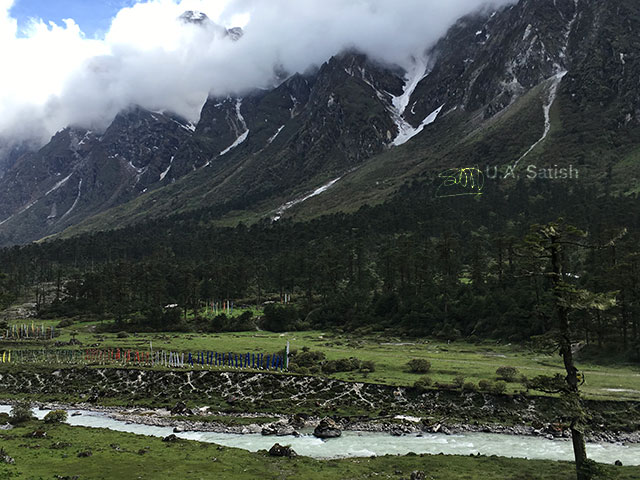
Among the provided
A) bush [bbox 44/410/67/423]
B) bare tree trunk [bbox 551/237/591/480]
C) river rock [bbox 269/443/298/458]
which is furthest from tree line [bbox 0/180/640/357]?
bush [bbox 44/410/67/423]

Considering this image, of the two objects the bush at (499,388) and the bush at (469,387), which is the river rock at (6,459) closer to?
the bush at (469,387)

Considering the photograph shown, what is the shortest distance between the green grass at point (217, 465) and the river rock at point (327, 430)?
8.74 m

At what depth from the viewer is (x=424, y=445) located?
50812 millimetres

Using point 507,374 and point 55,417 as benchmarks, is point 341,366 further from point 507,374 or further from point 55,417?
point 55,417

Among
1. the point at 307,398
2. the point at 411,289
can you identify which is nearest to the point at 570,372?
the point at 307,398

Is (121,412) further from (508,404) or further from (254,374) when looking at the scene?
(508,404)

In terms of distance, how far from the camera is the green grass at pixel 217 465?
3950cm

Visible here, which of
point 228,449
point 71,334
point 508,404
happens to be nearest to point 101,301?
point 71,334

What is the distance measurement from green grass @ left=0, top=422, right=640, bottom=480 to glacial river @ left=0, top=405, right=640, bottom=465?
3.97m

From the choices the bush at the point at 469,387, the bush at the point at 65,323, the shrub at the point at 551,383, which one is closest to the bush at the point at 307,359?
the bush at the point at 469,387

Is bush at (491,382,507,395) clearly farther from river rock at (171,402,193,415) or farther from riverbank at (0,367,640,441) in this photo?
river rock at (171,402,193,415)

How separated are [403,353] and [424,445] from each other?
39.6 m

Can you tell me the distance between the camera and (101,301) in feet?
533

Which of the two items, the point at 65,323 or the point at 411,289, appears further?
the point at 65,323
